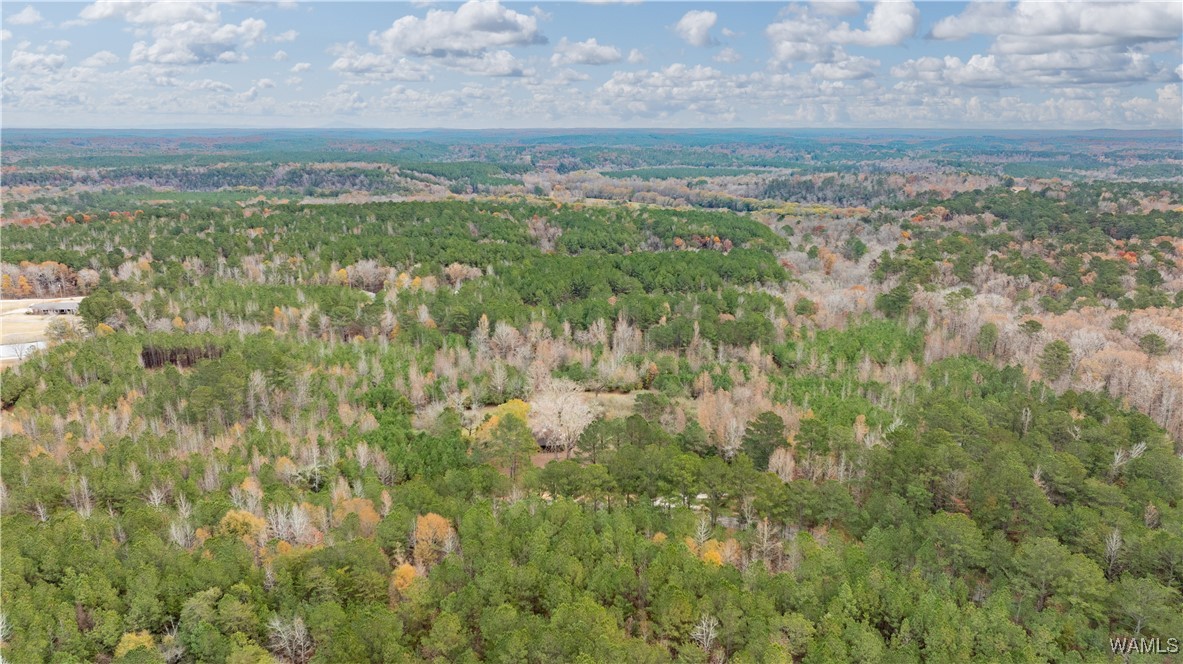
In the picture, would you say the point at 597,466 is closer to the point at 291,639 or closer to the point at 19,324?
the point at 291,639

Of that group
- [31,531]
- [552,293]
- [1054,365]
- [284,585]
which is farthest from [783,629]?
[552,293]

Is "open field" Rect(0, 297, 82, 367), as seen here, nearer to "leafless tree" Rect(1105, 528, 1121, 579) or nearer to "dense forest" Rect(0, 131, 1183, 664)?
"dense forest" Rect(0, 131, 1183, 664)

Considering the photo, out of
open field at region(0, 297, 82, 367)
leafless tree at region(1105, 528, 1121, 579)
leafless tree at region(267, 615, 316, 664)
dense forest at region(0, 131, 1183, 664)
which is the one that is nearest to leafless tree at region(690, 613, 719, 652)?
dense forest at region(0, 131, 1183, 664)

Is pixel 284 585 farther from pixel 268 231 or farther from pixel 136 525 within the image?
pixel 268 231

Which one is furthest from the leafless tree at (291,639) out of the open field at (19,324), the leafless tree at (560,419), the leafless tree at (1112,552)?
the open field at (19,324)

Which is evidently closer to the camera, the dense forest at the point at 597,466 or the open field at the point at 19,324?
the dense forest at the point at 597,466

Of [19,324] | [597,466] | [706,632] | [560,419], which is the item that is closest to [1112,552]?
[706,632]

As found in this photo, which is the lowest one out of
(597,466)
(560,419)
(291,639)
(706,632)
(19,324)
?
(291,639)

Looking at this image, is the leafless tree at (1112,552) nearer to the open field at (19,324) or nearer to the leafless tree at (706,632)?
the leafless tree at (706,632)
